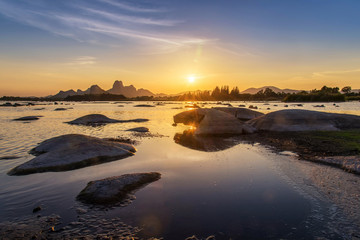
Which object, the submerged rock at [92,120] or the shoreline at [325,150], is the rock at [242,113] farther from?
the submerged rock at [92,120]

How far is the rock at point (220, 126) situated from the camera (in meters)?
20.7

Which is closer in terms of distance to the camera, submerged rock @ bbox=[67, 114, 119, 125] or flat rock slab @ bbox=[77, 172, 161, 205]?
flat rock slab @ bbox=[77, 172, 161, 205]

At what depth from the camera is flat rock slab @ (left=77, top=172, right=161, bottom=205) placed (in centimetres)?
682

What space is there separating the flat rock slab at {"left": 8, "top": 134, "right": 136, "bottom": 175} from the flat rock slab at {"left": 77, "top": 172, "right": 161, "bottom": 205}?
3.39 metres

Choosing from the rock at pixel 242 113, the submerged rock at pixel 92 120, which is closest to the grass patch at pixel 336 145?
A: the rock at pixel 242 113

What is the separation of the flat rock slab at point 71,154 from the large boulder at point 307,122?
15.8 metres

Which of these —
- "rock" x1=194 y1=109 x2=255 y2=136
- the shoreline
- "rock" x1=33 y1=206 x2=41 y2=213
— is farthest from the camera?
"rock" x1=194 y1=109 x2=255 y2=136

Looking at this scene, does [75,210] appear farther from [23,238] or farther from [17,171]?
[17,171]

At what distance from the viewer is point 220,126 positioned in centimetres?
2089

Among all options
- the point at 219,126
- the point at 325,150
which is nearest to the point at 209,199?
the point at 325,150

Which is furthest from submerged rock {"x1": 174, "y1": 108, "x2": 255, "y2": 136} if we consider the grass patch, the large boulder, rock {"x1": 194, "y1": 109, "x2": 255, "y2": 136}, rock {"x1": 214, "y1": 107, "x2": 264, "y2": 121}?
rock {"x1": 214, "y1": 107, "x2": 264, "y2": 121}

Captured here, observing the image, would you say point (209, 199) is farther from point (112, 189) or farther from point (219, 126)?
point (219, 126)

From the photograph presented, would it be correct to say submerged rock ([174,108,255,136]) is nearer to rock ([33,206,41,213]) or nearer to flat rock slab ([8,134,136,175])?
flat rock slab ([8,134,136,175])

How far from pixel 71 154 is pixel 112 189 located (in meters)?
4.94
